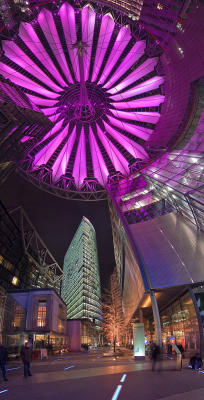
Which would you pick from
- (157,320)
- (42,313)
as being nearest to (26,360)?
(157,320)

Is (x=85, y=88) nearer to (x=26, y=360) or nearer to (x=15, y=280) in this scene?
(x=26, y=360)

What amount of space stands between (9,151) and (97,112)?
13520 millimetres

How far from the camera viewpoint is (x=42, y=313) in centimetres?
4209

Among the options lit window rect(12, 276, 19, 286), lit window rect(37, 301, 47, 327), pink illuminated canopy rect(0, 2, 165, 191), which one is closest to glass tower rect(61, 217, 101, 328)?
lit window rect(12, 276, 19, 286)

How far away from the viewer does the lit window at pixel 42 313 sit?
1634 inches

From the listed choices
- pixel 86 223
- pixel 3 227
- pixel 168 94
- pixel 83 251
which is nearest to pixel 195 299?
pixel 168 94

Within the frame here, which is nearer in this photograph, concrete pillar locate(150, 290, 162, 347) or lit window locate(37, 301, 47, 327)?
concrete pillar locate(150, 290, 162, 347)

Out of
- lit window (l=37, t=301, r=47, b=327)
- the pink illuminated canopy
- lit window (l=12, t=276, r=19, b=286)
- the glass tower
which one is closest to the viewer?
the pink illuminated canopy

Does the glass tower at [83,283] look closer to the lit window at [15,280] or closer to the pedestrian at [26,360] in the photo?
the lit window at [15,280]

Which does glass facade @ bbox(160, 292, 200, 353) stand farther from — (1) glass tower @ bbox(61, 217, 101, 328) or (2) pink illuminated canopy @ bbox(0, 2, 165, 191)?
(1) glass tower @ bbox(61, 217, 101, 328)

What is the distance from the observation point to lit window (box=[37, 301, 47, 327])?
4150 cm

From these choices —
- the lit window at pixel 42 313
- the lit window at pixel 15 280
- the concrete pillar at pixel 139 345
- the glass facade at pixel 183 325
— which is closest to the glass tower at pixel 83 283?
the lit window at pixel 15 280

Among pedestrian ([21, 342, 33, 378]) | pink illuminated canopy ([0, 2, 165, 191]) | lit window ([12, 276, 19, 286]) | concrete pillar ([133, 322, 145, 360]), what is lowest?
concrete pillar ([133, 322, 145, 360])

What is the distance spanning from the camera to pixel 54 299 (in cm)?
4422
